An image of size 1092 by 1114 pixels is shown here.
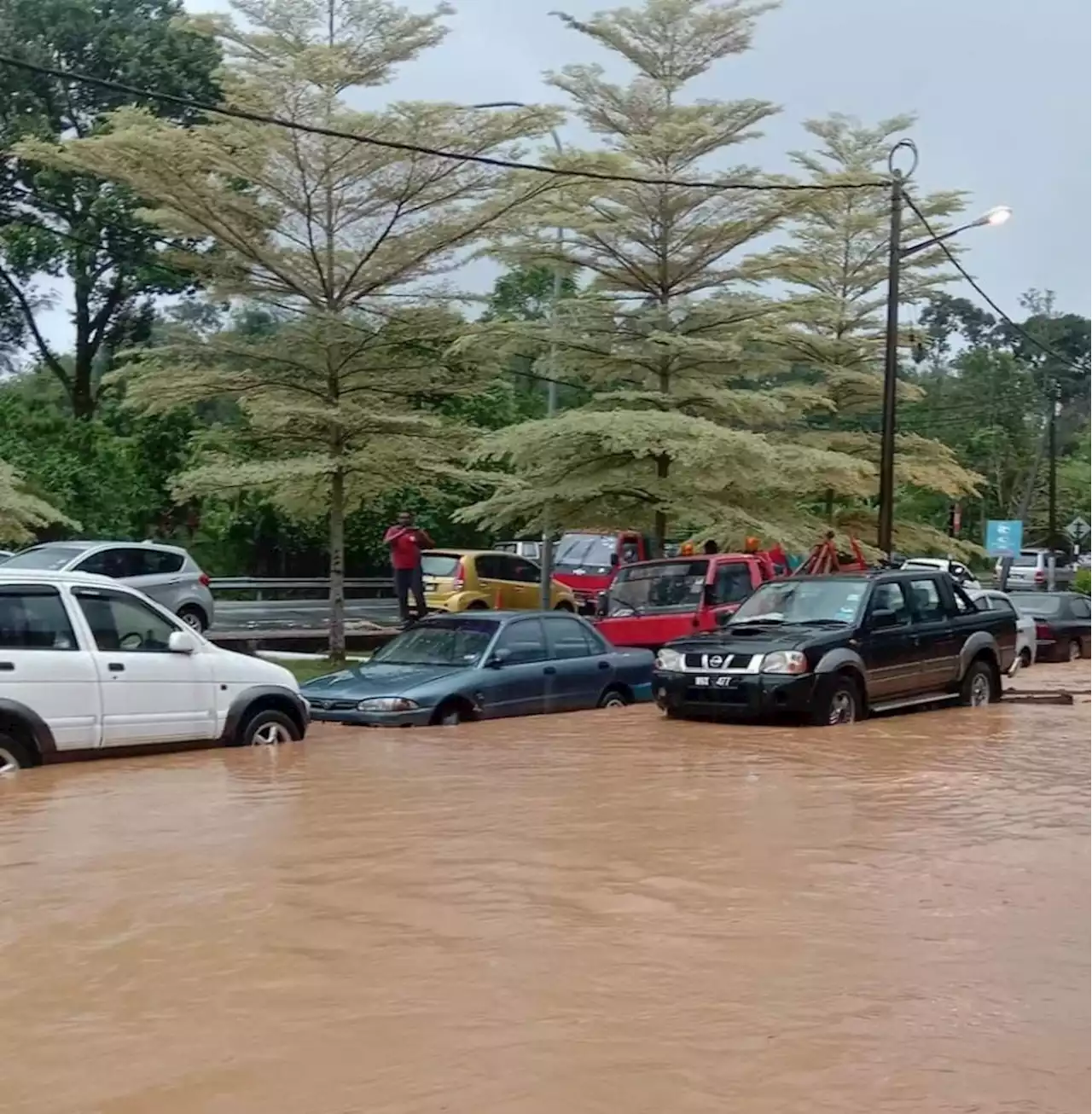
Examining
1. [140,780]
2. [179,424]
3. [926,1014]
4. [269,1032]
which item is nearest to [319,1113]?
[269,1032]

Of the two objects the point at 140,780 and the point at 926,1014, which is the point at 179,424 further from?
the point at 926,1014

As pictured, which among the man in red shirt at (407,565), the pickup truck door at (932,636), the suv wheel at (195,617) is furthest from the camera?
the man in red shirt at (407,565)

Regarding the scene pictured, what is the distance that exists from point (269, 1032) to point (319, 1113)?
2.72 feet

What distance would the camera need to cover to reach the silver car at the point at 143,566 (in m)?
20.2

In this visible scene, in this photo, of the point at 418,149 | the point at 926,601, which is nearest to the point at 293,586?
the point at 418,149

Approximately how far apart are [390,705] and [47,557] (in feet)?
27.3

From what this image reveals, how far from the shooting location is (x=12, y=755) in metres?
10.9

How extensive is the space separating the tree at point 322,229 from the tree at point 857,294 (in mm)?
9603

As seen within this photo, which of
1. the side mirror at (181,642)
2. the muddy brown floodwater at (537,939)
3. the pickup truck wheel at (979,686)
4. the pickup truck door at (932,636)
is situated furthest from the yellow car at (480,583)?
the muddy brown floodwater at (537,939)

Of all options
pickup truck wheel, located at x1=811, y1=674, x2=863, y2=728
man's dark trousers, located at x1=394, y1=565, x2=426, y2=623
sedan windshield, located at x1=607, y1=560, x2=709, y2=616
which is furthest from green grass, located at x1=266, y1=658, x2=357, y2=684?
pickup truck wheel, located at x1=811, y1=674, x2=863, y2=728

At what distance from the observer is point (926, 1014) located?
5941 millimetres

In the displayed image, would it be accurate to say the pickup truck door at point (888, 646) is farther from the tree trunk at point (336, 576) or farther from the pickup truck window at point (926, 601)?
the tree trunk at point (336, 576)

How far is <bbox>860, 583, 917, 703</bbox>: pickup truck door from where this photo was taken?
15.3 metres

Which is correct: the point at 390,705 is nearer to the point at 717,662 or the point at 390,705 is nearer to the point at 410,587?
the point at 717,662
